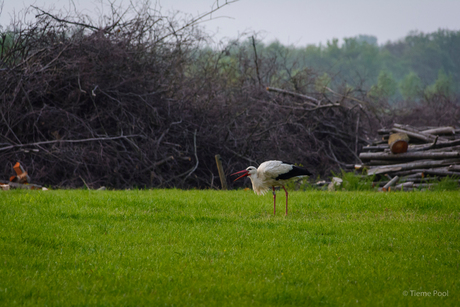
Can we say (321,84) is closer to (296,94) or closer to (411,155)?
(296,94)

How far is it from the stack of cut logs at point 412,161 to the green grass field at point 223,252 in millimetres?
4240

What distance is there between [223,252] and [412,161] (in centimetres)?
1074

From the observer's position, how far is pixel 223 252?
608cm

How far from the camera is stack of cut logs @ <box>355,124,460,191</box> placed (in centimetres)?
1389

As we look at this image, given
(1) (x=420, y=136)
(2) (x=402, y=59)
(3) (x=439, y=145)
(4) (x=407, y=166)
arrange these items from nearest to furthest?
(4) (x=407, y=166) < (3) (x=439, y=145) < (1) (x=420, y=136) < (2) (x=402, y=59)

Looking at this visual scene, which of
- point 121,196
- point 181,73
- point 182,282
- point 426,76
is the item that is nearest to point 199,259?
point 182,282

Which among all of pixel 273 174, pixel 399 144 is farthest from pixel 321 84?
pixel 273 174

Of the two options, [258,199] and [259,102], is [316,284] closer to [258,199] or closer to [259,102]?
[258,199]

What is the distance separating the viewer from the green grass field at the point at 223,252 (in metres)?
4.59

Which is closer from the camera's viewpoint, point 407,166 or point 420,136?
point 407,166

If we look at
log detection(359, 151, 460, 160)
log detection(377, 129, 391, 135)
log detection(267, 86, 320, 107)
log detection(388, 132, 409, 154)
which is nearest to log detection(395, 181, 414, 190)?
log detection(359, 151, 460, 160)

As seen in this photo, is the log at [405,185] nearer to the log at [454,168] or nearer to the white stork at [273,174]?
the log at [454,168]

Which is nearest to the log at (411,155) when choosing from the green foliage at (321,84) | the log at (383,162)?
the log at (383,162)

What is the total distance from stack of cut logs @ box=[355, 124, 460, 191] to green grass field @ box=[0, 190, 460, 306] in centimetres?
424
